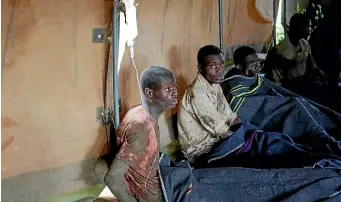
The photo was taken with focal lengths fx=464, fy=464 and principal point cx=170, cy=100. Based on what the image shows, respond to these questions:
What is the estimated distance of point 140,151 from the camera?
1531 mm

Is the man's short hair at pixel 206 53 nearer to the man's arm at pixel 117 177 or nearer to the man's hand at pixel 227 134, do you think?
the man's hand at pixel 227 134

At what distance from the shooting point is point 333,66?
3.72 m

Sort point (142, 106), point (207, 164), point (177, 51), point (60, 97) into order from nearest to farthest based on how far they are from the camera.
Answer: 1. point (142, 106)
2. point (60, 97)
3. point (207, 164)
4. point (177, 51)

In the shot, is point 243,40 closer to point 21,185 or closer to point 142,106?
point 142,106

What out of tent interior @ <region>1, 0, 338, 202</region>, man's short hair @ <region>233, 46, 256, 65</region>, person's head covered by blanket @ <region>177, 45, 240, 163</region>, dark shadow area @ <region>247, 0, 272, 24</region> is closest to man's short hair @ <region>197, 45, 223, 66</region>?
person's head covered by blanket @ <region>177, 45, 240, 163</region>

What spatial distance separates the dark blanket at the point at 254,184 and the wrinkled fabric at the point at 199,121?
34cm

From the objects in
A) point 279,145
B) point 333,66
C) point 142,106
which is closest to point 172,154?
point 279,145

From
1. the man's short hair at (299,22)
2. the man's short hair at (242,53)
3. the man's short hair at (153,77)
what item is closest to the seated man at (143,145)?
the man's short hair at (153,77)

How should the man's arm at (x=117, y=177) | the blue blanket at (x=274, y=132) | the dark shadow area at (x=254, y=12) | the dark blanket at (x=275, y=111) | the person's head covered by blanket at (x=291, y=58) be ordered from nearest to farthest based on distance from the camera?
the man's arm at (x=117, y=177), the blue blanket at (x=274, y=132), the dark blanket at (x=275, y=111), the person's head covered by blanket at (x=291, y=58), the dark shadow area at (x=254, y=12)

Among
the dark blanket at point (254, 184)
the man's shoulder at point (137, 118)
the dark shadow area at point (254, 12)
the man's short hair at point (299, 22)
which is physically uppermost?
the dark shadow area at point (254, 12)

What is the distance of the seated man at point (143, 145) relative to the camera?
4.96 feet

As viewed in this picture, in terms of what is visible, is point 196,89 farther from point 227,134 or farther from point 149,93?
point 149,93

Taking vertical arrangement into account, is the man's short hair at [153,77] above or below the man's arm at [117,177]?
above

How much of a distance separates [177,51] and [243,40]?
3.91 feet
